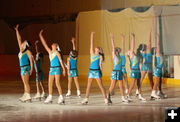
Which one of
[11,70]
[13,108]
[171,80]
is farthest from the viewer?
Result: [11,70]

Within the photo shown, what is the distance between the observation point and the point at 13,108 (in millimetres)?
9875

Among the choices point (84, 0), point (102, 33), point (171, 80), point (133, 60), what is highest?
point (84, 0)

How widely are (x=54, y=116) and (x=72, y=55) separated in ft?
14.8

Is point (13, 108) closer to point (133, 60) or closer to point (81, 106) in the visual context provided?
point (81, 106)

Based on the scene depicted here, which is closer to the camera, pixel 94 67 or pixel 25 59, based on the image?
pixel 94 67

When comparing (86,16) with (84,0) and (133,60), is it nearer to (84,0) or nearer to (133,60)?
(84,0)

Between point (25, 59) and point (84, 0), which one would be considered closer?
point (25, 59)

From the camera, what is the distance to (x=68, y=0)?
972 inches

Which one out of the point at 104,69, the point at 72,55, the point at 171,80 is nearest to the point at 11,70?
the point at 104,69

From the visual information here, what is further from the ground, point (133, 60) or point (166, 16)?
point (166, 16)

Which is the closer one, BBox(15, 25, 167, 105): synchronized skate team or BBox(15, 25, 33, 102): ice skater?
BBox(15, 25, 167, 105): synchronized skate team

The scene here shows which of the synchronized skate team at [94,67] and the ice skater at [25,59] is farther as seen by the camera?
the ice skater at [25,59]

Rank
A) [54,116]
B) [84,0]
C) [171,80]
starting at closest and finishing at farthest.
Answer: [54,116]
[171,80]
[84,0]

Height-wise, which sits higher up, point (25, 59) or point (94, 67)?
point (25, 59)
